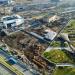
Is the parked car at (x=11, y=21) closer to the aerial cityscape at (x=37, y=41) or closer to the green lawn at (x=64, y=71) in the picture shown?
the aerial cityscape at (x=37, y=41)

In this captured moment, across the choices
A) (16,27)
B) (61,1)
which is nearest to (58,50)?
(16,27)

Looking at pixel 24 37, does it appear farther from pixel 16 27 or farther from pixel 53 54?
pixel 53 54

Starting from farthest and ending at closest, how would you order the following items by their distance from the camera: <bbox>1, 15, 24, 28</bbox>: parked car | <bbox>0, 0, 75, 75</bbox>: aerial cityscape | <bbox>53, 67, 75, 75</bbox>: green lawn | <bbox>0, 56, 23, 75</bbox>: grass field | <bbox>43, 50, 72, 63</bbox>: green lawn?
1. <bbox>1, 15, 24, 28</bbox>: parked car
2. <bbox>43, 50, 72, 63</bbox>: green lawn
3. <bbox>0, 0, 75, 75</bbox>: aerial cityscape
4. <bbox>53, 67, 75, 75</bbox>: green lawn
5. <bbox>0, 56, 23, 75</bbox>: grass field

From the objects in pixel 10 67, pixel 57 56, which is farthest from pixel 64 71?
pixel 10 67

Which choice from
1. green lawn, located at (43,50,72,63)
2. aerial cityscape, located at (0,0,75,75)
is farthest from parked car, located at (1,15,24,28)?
green lawn, located at (43,50,72,63)

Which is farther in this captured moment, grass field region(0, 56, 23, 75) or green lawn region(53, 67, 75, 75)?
green lawn region(53, 67, 75, 75)

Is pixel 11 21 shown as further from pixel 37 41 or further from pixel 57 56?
pixel 57 56

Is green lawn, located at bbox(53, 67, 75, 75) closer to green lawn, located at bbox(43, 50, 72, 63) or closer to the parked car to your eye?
green lawn, located at bbox(43, 50, 72, 63)

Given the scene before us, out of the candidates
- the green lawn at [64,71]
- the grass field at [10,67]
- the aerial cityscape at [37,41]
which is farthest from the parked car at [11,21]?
the green lawn at [64,71]
